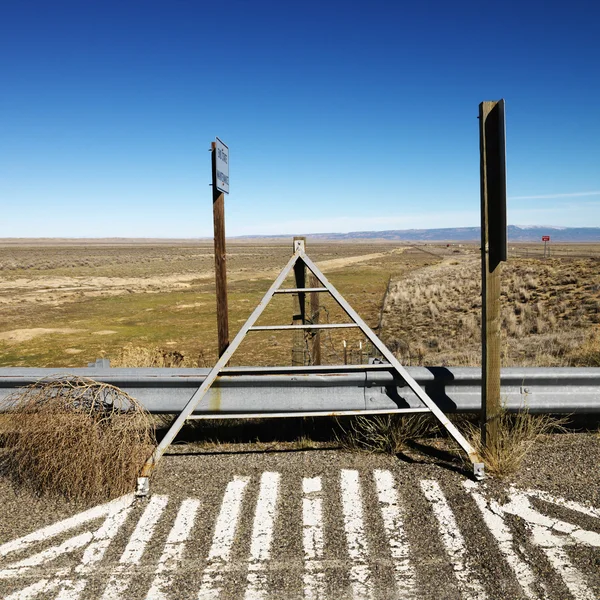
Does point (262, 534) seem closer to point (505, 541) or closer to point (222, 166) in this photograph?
point (505, 541)

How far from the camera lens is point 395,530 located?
358 cm

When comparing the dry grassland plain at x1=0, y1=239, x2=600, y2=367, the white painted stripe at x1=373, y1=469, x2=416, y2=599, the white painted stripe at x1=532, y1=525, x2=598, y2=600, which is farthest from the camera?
the dry grassland plain at x1=0, y1=239, x2=600, y2=367

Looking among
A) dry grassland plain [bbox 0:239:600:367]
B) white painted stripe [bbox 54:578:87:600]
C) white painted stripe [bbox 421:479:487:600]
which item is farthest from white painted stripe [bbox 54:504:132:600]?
dry grassland plain [bbox 0:239:600:367]

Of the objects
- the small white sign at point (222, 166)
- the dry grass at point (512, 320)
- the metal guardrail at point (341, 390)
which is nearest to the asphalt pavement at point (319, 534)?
the metal guardrail at point (341, 390)

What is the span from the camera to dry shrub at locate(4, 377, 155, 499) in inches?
160

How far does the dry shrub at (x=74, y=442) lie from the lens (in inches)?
160

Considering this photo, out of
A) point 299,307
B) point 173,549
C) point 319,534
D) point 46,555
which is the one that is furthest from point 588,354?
point 46,555

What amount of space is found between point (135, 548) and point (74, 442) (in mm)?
1020

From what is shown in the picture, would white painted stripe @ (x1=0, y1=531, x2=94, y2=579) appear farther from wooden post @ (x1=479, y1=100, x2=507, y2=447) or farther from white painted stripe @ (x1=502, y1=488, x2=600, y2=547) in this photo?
wooden post @ (x1=479, y1=100, x2=507, y2=447)

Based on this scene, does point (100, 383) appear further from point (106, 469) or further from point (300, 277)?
point (300, 277)

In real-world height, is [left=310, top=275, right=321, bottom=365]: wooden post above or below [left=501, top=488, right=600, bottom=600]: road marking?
above

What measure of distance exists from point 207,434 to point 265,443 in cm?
56

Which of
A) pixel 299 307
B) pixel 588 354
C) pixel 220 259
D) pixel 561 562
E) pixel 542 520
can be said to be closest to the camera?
pixel 561 562

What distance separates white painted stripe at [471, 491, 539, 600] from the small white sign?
10.2ft
